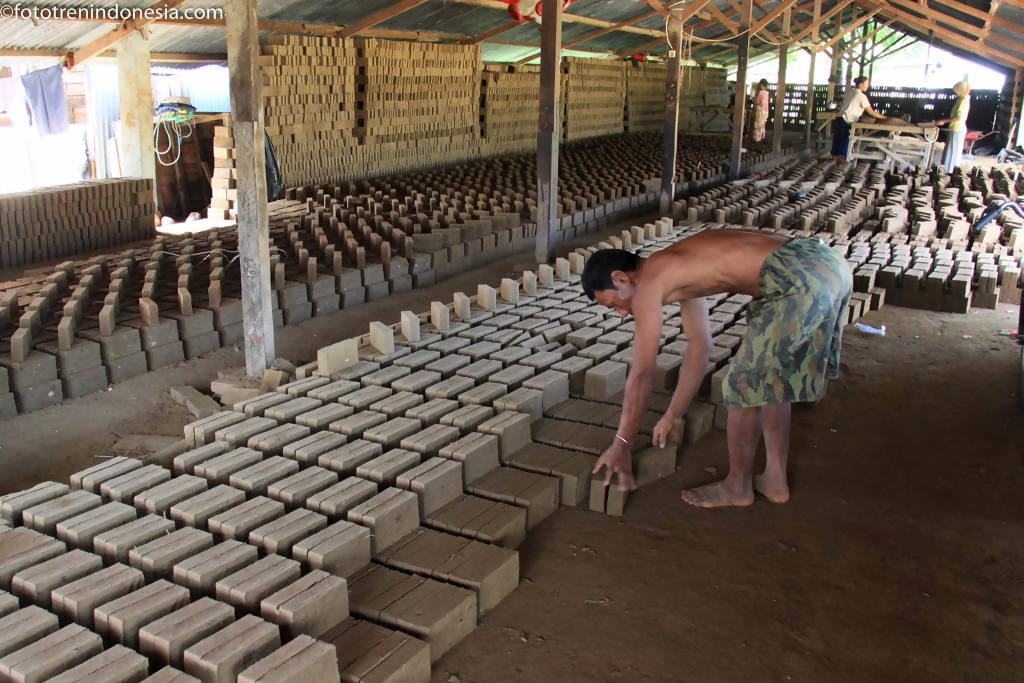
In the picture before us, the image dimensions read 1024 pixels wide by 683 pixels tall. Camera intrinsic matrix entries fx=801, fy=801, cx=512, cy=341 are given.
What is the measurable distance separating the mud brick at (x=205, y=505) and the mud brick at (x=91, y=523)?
0.64 feet

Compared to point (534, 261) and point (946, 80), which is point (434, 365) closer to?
point (534, 261)

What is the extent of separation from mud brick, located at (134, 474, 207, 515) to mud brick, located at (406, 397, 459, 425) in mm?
1171

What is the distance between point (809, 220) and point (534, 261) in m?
3.58

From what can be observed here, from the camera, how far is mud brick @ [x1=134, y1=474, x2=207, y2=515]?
11.5 ft

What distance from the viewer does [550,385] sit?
4820mm

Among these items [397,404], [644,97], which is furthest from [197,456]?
[644,97]

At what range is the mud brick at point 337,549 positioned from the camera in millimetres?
3139

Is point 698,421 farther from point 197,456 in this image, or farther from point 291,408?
point 197,456

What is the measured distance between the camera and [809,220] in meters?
10.2

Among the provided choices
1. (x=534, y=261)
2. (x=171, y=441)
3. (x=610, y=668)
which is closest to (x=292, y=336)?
(x=171, y=441)

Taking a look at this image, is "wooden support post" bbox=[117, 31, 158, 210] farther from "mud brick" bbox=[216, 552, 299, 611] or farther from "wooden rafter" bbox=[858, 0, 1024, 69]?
"wooden rafter" bbox=[858, 0, 1024, 69]

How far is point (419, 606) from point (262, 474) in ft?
3.72

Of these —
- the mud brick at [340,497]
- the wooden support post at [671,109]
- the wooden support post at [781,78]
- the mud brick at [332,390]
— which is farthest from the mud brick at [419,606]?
the wooden support post at [781,78]

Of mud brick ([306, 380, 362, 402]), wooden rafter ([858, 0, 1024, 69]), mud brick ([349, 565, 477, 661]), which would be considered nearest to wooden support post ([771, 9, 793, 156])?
wooden rafter ([858, 0, 1024, 69])
